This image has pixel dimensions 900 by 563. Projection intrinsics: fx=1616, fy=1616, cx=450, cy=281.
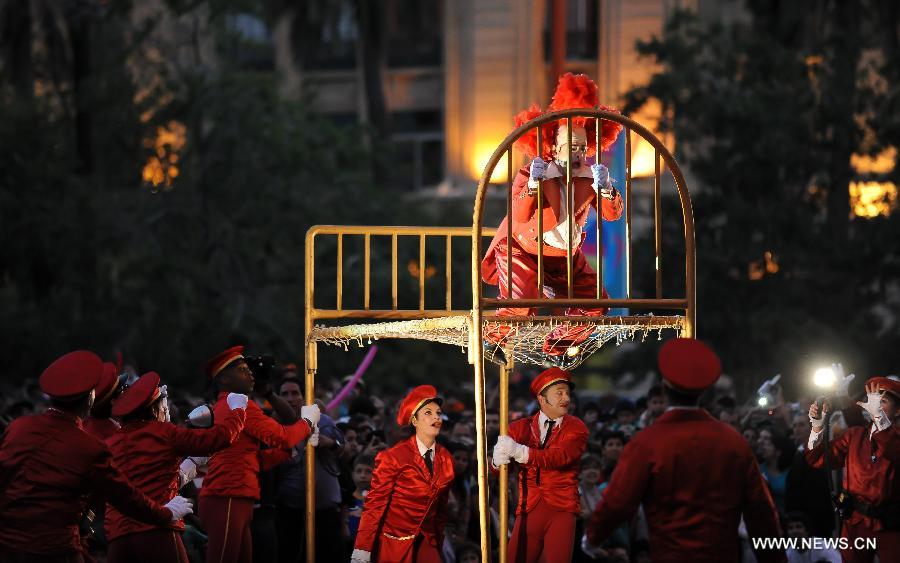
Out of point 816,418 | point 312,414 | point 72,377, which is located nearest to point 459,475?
point 312,414

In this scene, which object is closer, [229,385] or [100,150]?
[229,385]

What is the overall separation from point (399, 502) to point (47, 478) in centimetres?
261

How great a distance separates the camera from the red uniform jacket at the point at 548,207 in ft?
29.4

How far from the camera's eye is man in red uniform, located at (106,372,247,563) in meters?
8.71

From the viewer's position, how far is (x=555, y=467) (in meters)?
9.84

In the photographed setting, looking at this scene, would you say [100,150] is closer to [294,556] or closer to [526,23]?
[294,556]

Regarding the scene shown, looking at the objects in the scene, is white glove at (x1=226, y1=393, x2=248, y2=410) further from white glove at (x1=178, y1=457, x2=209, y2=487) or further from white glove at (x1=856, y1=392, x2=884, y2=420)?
white glove at (x1=856, y1=392, x2=884, y2=420)

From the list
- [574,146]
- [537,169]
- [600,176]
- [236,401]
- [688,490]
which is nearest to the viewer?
[688,490]

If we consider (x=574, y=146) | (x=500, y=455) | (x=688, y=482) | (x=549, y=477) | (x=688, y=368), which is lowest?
(x=549, y=477)

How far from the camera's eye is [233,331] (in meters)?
21.4

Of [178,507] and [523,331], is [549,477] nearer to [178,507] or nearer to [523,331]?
[523,331]

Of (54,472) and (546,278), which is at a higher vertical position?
(546,278)

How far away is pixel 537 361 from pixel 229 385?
194cm

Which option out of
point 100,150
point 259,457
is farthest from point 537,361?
point 100,150
